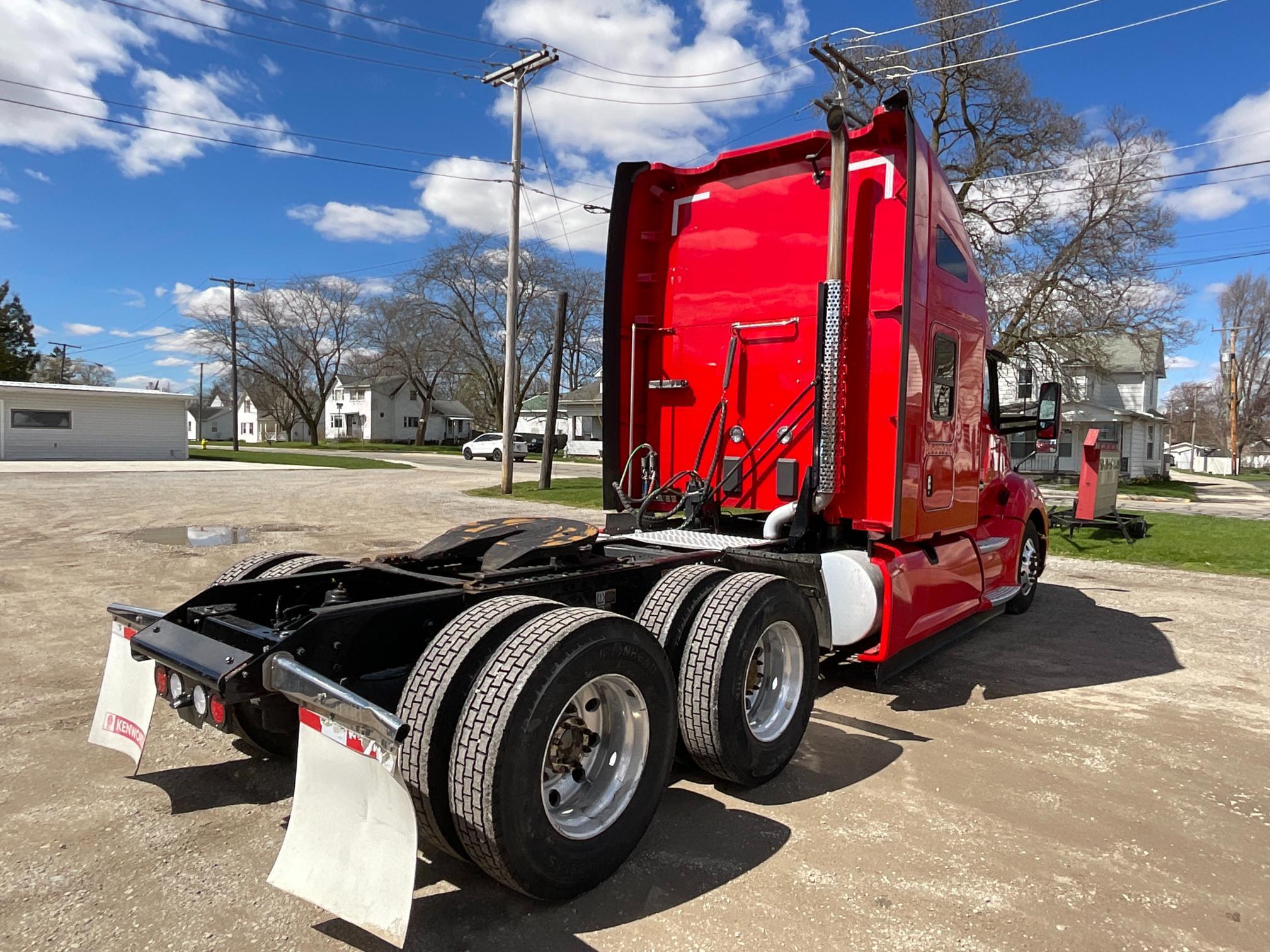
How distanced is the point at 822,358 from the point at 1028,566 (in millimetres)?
4239

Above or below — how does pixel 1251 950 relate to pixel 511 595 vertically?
below

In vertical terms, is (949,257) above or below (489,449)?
above

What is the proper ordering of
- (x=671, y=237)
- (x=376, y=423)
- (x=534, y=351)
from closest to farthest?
(x=671, y=237), (x=534, y=351), (x=376, y=423)

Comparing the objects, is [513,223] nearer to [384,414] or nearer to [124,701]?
[124,701]

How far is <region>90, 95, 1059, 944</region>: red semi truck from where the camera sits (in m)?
2.53

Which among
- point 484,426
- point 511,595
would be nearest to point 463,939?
point 511,595

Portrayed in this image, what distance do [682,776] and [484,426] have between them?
72.1 meters

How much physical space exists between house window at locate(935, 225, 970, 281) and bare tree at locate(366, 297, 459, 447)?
2001 inches

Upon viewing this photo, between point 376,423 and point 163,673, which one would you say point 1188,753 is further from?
point 376,423

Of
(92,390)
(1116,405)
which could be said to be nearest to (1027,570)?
(1116,405)

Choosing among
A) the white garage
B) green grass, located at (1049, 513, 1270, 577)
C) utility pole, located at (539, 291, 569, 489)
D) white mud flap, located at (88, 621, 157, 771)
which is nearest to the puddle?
white mud flap, located at (88, 621, 157, 771)

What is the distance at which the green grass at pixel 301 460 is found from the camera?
32.2 metres

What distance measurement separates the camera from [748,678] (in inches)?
152

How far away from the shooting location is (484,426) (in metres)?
74.2
